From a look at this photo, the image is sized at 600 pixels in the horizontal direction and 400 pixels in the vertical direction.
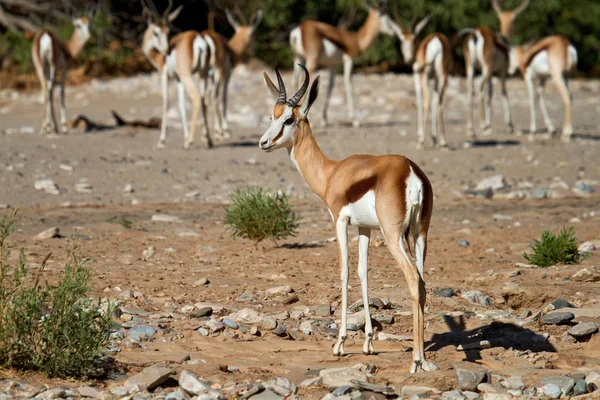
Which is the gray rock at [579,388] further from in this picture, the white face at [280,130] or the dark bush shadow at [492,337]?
the white face at [280,130]

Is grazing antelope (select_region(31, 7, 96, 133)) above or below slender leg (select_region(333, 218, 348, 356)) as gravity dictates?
above

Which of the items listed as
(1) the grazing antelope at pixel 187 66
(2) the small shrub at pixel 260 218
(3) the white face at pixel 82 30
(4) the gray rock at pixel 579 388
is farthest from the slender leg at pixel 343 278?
(3) the white face at pixel 82 30

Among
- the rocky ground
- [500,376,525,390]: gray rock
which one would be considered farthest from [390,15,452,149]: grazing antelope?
[500,376,525,390]: gray rock

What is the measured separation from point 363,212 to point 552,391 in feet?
5.29

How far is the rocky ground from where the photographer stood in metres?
5.37

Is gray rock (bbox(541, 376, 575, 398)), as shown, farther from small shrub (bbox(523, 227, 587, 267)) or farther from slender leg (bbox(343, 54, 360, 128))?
slender leg (bbox(343, 54, 360, 128))

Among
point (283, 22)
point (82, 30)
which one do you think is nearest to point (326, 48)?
point (82, 30)

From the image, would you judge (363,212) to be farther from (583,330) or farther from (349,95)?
(349,95)

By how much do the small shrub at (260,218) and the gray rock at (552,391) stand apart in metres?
4.46

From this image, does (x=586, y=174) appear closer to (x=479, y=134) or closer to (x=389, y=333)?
(x=479, y=134)

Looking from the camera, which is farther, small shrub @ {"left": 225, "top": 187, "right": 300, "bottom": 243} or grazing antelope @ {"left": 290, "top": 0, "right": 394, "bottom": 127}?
grazing antelope @ {"left": 290, "top": 0, "right": 394, "bottom": 127}

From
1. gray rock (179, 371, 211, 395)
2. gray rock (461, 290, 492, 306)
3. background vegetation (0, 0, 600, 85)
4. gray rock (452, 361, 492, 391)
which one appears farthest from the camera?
background vegetation (0, 0, 600, 85)

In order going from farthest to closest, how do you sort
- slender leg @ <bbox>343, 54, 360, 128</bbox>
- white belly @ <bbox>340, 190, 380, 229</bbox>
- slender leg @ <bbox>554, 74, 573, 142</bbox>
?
slender leg @ <bbox>343, 54, 360, 128</bbox>, slender leg @ <bbox>554, 74, 573, 142</bbox>, white belly @ <bbox>340, 190, 380, 229</bbox>

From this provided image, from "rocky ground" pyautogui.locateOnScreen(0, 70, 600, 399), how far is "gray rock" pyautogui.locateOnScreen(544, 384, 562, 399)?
0.6 inches
